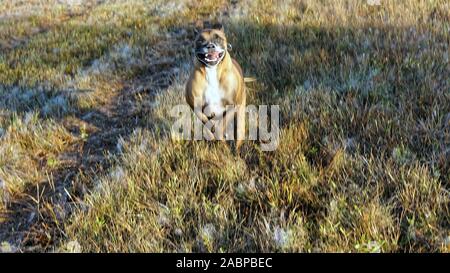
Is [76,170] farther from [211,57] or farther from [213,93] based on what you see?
[211,57]

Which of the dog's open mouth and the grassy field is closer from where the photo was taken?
the grassy field

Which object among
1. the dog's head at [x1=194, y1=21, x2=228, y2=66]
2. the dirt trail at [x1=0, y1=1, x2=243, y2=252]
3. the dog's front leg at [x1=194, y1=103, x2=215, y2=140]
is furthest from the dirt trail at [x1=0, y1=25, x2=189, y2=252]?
the dog's head at [x1=194, y1=21, x2=228, y2=66]

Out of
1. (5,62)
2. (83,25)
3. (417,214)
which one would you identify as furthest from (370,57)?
(83,25)

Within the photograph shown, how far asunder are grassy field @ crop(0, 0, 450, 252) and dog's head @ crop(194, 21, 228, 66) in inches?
39.8

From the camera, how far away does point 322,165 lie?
421 cm

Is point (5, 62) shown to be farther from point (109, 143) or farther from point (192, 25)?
point (109, 143)

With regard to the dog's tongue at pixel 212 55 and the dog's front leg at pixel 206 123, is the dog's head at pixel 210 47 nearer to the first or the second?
the dog's tongue at pixel 212 55

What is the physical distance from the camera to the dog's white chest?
4.65 metres

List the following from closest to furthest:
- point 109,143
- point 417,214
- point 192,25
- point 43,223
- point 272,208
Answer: point 417,214
point 272,208
point 43,223
point 109,143
point 192,25

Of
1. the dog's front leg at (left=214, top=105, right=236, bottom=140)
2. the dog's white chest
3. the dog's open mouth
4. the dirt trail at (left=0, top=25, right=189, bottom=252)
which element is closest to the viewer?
the dirt trail at (left=0, top=25, right=189, bottom=252)

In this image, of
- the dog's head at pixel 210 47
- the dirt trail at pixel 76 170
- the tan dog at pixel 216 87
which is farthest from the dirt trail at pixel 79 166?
the dog's head at pixel 210 47

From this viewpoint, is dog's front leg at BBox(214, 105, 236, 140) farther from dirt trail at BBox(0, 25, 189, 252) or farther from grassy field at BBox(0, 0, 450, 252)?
dirt trail at BBox(0, 25, 189, 252)

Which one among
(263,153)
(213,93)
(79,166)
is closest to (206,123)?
(213,93)
